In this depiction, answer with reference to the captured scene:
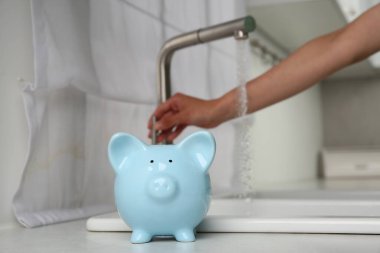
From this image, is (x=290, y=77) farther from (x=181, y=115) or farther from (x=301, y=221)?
(x=301, y=221)

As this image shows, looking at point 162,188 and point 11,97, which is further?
point 11,97

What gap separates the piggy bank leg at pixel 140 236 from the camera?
61cm

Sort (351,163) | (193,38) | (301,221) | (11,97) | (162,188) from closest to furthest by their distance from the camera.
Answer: (162,188)
(301,221)
(11,97)
(193,38)
(351,163)

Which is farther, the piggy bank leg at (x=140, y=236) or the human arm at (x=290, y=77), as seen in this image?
the human arm at (x=290, y=77)

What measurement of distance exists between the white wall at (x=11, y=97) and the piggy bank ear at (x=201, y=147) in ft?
1.11

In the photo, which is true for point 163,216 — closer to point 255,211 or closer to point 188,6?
point 255,211

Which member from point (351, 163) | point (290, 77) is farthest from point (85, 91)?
point (351, 163)

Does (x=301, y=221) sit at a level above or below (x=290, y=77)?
below

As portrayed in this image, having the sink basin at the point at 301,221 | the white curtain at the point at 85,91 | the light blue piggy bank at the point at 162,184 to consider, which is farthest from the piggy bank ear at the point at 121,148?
the white curtain at the point at 85,91

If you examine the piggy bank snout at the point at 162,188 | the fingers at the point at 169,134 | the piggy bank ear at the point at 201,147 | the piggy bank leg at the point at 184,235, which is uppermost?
the fingers at the point at 169,134

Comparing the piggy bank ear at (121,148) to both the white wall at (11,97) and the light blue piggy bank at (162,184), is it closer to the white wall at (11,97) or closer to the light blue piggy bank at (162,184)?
the light blue piggy bank at (162,184)

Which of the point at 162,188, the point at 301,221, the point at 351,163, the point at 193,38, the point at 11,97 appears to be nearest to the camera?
the point at 162,188

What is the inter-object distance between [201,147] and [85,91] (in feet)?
1.24

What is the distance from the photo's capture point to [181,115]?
3.23 feet
